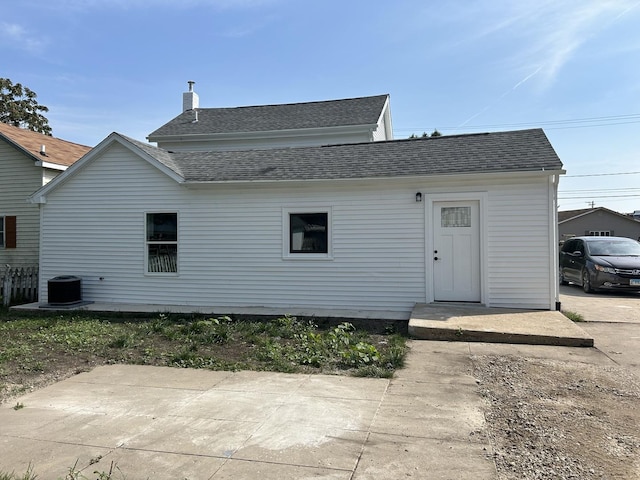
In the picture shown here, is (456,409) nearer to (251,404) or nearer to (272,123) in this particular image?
(251,404)

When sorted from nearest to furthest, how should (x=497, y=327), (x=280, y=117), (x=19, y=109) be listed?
1. (x=497, y=327)
2. (x=280, y=117)
3. (x=19, y=109)

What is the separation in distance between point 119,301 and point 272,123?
10.2 metres

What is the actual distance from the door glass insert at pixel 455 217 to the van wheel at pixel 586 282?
636cm

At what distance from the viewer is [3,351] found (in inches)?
257

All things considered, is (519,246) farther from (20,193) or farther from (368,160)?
(20,193)

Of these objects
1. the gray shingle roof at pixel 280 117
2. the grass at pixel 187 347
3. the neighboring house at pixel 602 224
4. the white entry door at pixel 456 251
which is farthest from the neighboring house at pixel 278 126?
the neighboring house at pixel 602 224

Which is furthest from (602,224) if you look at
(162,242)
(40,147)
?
(40,147)

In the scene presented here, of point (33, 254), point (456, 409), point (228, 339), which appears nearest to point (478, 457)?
point (456, 409)

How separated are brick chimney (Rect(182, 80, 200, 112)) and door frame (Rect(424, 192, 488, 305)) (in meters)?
16.0

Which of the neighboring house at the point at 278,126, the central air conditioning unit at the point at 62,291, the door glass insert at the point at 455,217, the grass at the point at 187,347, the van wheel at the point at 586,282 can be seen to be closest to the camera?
the grass at the point at 187,347

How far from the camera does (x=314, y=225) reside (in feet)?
33.2

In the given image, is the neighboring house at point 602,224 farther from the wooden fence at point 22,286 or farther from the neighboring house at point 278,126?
the wooden fence at point 22,286

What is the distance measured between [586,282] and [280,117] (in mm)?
12841

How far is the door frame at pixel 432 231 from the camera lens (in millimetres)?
9047
